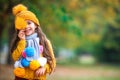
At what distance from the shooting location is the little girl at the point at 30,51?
7.80 m

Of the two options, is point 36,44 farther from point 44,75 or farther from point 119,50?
point 119,50

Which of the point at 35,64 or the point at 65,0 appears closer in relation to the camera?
the point at 35,64

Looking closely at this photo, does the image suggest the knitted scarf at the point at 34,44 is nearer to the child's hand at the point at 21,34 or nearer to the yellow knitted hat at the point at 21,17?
the child's hand at the point at 21,34

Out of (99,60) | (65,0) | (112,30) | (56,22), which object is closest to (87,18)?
(56,22)

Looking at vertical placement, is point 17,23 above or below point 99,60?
above

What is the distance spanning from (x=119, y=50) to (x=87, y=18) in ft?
49.3

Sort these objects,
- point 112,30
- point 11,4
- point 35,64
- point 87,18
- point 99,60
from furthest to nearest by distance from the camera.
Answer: point 99,60 < point 112,30 < point 87,18 < point 11,4 < point 35,64

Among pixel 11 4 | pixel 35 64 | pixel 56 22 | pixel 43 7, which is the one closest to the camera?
pixel 35 64

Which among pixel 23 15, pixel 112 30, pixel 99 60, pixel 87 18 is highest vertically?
pixel 23 15

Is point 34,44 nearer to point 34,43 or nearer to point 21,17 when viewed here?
point 34,43

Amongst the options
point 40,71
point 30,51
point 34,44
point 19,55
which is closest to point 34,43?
point 34,44

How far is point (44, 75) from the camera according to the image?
793cm

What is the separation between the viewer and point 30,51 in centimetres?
774

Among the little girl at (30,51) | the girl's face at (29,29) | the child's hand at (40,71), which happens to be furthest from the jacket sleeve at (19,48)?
the child's hand at (40,71)
